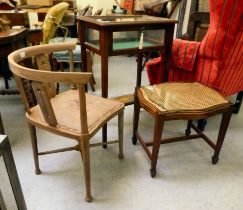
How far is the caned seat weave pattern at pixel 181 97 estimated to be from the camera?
1332 millimetres

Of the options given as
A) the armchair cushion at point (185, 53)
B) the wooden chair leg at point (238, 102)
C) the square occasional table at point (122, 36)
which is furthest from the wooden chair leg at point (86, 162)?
the wooden chair leg at point (238, 102)

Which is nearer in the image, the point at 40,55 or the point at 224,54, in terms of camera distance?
the point at 40,55

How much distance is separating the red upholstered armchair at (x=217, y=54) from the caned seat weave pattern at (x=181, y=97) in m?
0.21

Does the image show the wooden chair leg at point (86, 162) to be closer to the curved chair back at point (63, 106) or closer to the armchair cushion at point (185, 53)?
the curved chair back at point (63, 106)

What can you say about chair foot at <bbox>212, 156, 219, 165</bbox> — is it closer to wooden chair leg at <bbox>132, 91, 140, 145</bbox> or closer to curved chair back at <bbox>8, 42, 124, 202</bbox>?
wooden chair leg at <bbox>132, 91, 140, 145</bbox>

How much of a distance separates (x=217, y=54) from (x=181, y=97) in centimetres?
45

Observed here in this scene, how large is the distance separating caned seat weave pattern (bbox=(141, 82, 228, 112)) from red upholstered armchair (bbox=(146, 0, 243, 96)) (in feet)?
0.70

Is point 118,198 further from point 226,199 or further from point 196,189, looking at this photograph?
point 226,199

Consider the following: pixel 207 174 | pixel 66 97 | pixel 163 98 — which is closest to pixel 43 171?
pixel 66 97

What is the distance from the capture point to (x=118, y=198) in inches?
52.6

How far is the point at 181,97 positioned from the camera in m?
1.43

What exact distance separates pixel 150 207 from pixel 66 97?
831 mm

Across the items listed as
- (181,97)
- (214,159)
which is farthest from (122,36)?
(214,159)

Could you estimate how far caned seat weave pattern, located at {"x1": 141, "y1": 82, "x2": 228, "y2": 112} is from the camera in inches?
52.4
